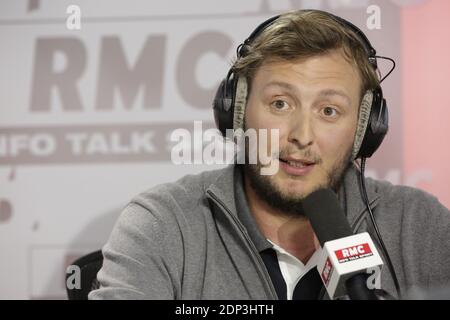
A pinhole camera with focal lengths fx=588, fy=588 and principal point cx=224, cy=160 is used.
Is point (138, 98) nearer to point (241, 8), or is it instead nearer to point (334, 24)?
point (241, 8)

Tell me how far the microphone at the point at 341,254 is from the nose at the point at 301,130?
30 cm

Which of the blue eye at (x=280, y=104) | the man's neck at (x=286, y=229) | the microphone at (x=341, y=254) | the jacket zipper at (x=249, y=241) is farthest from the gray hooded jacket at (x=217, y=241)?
the microphone at (x=341, y=254)

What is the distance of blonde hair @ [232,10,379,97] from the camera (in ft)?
4.50

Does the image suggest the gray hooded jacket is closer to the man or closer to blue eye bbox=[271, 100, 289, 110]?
the man

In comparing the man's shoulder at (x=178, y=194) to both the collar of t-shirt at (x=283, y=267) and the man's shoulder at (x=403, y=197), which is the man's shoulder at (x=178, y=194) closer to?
the collar of t-shirt at (x=283, y=267)

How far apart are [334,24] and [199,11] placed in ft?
2.06

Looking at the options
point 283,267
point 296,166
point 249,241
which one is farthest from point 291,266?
point 296,166

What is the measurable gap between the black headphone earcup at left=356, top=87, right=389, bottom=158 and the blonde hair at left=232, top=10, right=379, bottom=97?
2.3 inches

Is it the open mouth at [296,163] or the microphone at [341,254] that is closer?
the microphone at [341,254]

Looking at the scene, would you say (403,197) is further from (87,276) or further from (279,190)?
(87,276)

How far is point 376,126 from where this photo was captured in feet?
4.46

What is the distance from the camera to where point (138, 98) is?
1900 millimetres

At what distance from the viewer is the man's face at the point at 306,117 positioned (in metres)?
1.33
